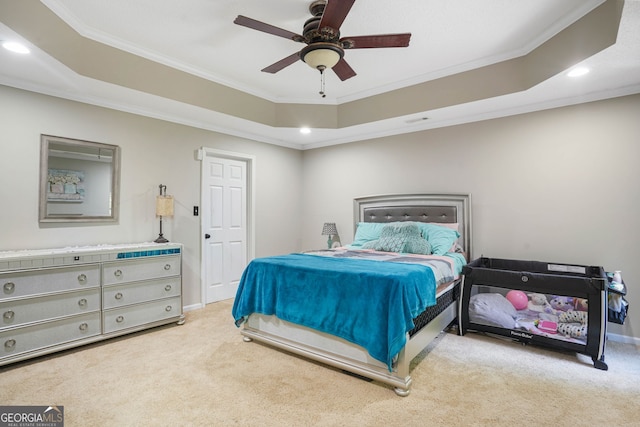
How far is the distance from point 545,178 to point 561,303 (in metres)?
1.36

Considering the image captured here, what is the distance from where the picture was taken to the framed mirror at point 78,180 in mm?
3049

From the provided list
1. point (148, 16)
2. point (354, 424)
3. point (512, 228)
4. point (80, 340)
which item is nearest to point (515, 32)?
point (512, 228)

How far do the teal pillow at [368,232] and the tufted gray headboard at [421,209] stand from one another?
28 cm

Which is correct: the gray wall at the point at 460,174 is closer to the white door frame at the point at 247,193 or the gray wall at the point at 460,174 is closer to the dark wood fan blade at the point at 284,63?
the white door frame at the point at 247,193

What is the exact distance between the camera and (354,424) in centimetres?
185

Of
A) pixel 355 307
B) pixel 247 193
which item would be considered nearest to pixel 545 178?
pixel 355 307

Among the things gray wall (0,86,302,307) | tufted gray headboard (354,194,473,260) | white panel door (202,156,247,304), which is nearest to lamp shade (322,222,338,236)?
tufted gray headboard (354,194,473,260)

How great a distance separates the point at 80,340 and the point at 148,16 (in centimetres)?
287

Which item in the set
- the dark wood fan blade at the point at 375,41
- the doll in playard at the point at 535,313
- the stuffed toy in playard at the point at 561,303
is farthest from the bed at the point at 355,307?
the dark wood fan blade at the point at 375,41

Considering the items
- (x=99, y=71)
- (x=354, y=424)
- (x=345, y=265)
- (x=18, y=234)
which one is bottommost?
(x=354, y=424)

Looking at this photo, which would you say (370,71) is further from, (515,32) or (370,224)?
(370,224)

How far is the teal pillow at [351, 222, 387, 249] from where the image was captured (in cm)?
426

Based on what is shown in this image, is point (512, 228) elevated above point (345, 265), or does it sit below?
above

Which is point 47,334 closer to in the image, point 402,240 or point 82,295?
point 82,295
